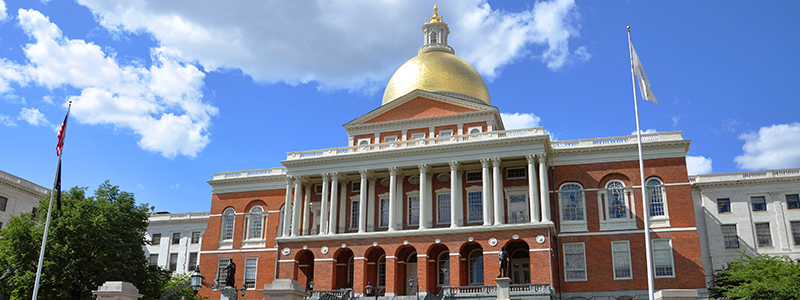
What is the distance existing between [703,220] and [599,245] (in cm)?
1528

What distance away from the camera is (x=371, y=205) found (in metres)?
52.7

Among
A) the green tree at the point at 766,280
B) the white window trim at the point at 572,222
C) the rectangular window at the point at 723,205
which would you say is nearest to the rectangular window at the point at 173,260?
the white window trim at the point at 572,222

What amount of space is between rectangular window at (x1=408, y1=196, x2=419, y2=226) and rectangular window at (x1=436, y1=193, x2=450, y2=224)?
1664 mm

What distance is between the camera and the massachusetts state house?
46531mm

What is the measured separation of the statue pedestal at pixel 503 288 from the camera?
4125 centimetres

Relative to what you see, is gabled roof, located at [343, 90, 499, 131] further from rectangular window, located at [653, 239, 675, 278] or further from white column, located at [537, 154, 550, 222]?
rectangular window, located at [653, 239, 675, 278]

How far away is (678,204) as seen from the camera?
4725cm

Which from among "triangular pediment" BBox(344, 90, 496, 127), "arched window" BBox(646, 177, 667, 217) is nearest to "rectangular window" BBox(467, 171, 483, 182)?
"triangular pediment" BBox(344, 90, 496, 127)

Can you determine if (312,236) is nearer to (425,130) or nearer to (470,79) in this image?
(425,130)

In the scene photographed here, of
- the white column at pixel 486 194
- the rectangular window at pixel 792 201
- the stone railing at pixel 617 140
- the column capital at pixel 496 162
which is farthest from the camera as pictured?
the rectangular window at pixel 792 201

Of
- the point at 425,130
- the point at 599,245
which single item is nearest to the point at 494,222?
the point at 599,245

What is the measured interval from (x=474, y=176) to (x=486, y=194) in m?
3.95

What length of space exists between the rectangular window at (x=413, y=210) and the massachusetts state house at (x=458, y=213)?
12cm

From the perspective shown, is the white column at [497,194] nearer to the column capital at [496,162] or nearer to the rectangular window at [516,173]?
the column capital at [496,162]
